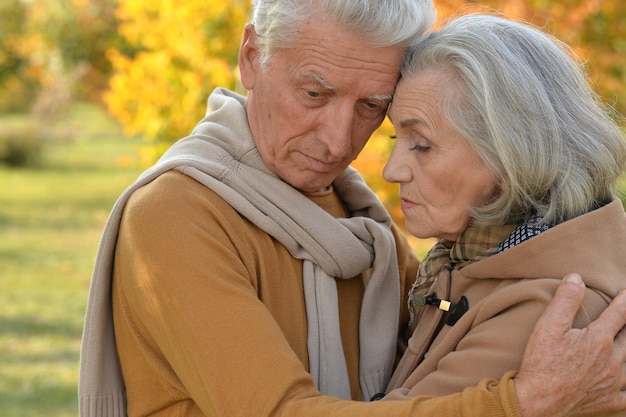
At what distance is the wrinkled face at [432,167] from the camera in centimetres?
244

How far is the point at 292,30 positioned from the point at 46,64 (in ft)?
67.4

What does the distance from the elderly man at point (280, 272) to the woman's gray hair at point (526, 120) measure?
241 millimetres

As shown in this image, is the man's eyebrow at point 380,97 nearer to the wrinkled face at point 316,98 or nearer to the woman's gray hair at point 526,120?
the wrinkled face at point 316,98

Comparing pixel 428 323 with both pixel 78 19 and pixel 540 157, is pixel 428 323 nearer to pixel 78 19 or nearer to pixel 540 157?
pixel 540 157

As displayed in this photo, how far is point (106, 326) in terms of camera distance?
2543mm

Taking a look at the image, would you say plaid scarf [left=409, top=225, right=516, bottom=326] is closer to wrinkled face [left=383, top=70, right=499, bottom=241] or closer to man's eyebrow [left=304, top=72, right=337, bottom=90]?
wrinkled face [left=383, top=70, right=499, bottom=241]

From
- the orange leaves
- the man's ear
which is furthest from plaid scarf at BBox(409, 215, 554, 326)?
the orange leaves

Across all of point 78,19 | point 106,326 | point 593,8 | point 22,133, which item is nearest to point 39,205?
point 22,133

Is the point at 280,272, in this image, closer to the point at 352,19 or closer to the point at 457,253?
the point at 457,253

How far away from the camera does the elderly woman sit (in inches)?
89.8

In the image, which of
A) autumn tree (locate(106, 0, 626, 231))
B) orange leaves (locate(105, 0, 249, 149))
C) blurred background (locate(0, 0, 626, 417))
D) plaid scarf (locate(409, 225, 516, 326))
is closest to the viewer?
plaid scarf (locate(409, 225, 516, 326))

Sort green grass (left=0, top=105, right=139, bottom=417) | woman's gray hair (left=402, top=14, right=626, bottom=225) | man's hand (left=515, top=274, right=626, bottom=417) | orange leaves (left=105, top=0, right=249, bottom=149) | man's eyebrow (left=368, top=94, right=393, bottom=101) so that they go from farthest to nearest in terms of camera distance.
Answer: orange leaves (left=105, top=0, right=249, bottom=149)
green grass (left=0, top=105, right=139, bottom=417)
man's eyebrow (left=368, top=94, right=393, bottom=101)
woman's gray hair (left=402, top=14, right=626, bottom=225)
man's hand (left=515, top=274, right=626, bottom=417)

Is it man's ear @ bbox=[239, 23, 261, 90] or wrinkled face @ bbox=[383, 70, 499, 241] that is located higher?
man's ear @ bbox=[239, 23, 261, 90]

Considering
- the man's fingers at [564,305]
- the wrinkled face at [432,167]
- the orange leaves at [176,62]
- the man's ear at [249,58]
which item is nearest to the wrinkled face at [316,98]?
the man's ear at [249,58]
